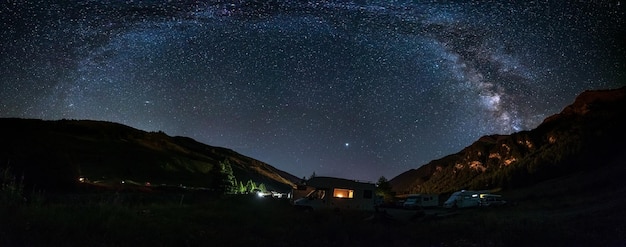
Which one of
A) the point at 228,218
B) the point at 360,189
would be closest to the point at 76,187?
the point at 228,218

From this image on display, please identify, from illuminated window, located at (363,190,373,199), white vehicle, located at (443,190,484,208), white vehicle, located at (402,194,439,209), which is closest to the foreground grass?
illuminated window, located at (363,190,373,199)

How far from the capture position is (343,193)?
42.1 m

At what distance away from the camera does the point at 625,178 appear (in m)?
60.4

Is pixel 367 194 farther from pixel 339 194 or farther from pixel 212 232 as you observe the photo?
pixel 212 232

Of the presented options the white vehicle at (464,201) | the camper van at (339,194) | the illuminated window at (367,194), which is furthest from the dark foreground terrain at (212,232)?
the white vehicle at (464,201)

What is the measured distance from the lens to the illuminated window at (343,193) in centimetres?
4122

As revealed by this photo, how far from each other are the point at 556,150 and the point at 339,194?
85883 mm

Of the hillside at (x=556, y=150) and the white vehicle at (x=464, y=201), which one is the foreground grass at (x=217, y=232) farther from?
the hillside at (x=556, y=150)

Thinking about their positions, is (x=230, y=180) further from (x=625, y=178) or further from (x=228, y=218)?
(x=228, y=218)

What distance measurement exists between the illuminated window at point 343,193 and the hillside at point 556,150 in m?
60.1

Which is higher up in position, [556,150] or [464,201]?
[556,150]

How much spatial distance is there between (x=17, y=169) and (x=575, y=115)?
483 ft

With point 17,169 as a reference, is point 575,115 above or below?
above

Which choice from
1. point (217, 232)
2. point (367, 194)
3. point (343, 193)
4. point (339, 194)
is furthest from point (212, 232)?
point (367, 194)
